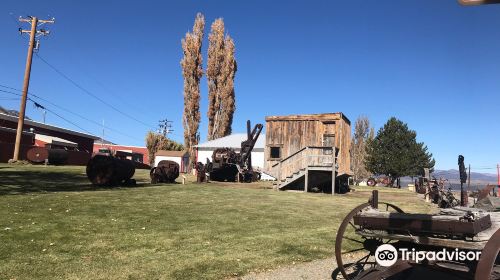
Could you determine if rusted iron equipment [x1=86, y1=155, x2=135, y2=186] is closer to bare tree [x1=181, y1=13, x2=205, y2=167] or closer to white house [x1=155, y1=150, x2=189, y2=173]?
bare tree [x1=181, y1=13, x2=205, y2=167]

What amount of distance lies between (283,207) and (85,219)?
7.02 meters

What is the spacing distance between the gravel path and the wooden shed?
15.5m

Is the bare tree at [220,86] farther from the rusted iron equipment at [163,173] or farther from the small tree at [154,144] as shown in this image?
the rusted iron equipment at [163,173]

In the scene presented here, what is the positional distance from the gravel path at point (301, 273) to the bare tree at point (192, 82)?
150ft

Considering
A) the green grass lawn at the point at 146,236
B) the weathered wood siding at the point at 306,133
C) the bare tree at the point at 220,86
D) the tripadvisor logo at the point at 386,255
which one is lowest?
the green grass lawn at the point at 146,236

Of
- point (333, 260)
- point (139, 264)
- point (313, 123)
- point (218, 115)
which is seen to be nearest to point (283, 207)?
point (333, 260)

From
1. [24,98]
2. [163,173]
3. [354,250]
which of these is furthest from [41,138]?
[354,250]

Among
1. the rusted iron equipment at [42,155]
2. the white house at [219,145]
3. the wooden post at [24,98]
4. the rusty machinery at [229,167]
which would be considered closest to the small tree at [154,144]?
the white house at [219,145]

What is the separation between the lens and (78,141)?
55.8 metres

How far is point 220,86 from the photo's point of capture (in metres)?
54.2

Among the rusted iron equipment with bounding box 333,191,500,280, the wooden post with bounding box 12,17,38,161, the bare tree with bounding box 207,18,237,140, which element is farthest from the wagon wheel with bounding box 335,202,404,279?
the bare tree with bounding box 207,18,237,140

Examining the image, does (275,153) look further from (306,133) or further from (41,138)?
(41,138)

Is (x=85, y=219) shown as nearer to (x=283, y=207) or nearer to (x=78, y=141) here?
(x=283, y=207)

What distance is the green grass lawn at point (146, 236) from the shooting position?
21.1 feet
